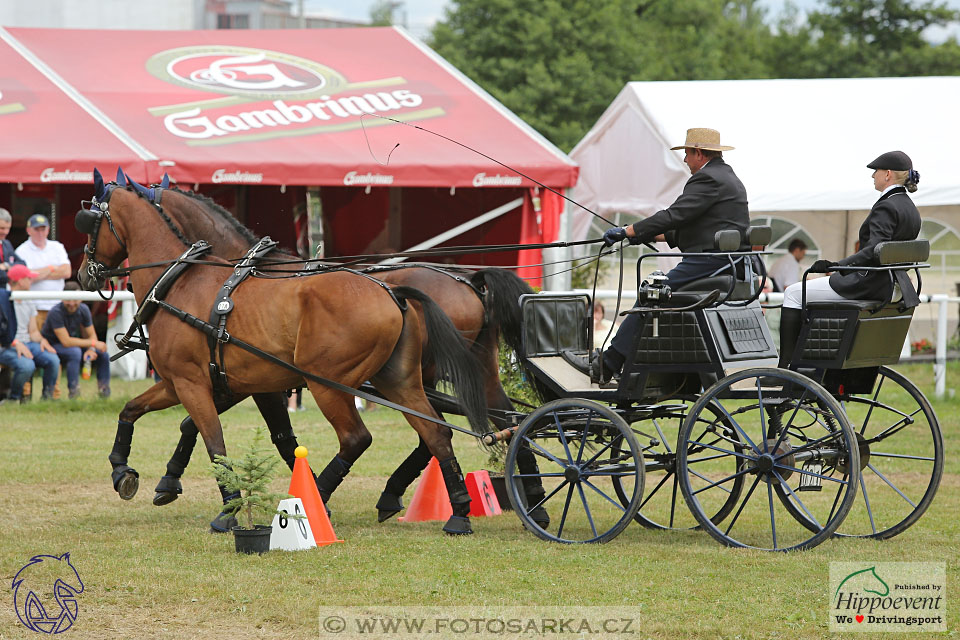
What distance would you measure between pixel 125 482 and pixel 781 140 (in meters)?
10.6

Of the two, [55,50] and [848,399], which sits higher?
[55,50]

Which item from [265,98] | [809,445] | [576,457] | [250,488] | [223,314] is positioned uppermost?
[265,98]

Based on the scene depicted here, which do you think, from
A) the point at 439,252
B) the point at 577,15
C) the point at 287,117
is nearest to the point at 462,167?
the point at 287,117

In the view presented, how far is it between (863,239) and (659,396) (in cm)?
135

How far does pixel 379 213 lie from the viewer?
17172 millimetres

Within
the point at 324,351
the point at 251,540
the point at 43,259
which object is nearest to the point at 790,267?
the point at 43,259

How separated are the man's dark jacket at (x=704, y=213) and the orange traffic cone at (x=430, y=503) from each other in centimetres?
208

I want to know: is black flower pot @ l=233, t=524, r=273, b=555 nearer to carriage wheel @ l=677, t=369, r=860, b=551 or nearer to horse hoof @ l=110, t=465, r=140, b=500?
horse hoof @ l=110, t=465, r=140, b=500

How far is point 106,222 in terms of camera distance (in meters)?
7.10

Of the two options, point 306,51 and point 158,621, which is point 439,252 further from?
point 306,51

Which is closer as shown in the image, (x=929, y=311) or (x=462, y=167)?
Answer: (x=462, y=167)

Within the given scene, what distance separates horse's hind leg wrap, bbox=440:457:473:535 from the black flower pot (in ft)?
3.46

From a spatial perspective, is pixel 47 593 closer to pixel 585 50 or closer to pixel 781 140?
pixel 781 140

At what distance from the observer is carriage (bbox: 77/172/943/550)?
19.7 feet
